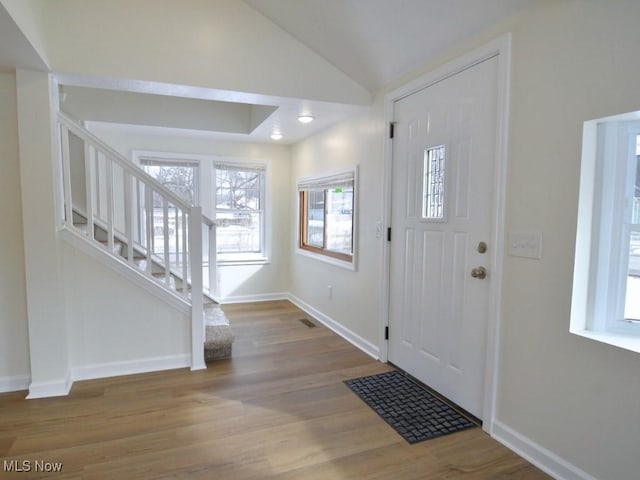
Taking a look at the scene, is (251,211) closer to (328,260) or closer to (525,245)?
(328,260)

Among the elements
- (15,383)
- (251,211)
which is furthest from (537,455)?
(251,211)

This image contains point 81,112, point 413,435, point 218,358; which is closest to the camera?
point 413,435

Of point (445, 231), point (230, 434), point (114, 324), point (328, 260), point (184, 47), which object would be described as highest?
point (184, 47)

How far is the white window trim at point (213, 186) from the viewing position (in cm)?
465

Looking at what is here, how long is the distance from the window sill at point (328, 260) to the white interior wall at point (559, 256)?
1810 mm

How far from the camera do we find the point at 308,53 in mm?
2920

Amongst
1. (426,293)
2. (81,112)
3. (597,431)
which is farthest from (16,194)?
(597,431)

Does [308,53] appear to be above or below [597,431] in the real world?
above

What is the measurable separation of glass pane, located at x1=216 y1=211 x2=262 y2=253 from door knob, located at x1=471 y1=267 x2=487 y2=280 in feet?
11.7

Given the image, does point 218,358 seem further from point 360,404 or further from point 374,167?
point 374,167

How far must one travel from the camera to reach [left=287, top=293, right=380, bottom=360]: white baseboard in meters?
3.30

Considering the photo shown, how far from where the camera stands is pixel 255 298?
17.2 feet

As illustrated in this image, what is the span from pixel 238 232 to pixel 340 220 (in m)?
1.80

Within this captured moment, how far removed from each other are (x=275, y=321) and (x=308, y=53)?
2794mm
